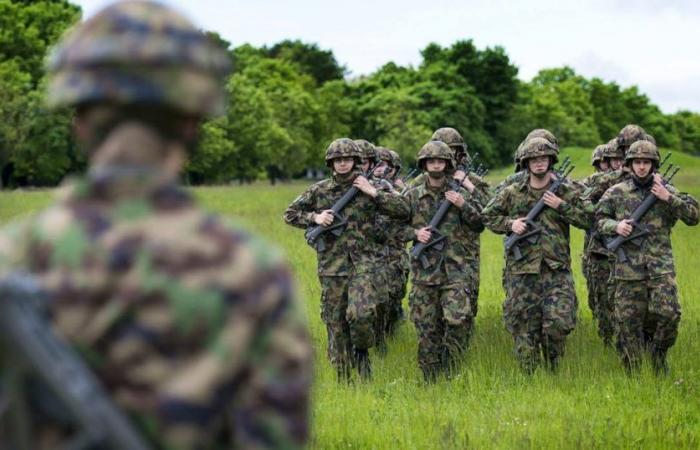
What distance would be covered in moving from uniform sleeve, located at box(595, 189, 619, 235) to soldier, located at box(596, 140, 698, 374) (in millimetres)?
11

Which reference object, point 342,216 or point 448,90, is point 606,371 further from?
point 448,90

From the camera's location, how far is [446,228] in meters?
10.8

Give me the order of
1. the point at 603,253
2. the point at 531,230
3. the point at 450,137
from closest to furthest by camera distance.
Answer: the point at 531,230, the point at 603,253, the point at 450,137

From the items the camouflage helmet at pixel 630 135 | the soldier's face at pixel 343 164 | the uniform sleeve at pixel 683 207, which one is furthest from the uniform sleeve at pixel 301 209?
the camouflage helmet at pixel 630 135

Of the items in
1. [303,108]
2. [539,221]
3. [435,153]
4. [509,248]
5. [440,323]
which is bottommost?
[440,323]

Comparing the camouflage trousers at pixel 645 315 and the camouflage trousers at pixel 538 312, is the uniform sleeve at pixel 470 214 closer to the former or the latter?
the camouflage trousers at pixel 538 312

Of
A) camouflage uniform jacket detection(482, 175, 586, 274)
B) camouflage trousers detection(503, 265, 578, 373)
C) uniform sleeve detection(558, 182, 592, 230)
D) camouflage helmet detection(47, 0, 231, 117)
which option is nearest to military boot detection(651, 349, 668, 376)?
camouflage trousers detection(503, 265, 578, 373)

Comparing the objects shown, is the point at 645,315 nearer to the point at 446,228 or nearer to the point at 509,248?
the point at 509,248

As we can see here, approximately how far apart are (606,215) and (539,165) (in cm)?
83

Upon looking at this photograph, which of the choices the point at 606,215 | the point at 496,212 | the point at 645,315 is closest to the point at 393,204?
the point at 496,212

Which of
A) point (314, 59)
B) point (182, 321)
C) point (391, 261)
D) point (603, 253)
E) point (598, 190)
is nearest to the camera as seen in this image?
point (182, 321)

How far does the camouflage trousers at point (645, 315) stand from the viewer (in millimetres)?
10172

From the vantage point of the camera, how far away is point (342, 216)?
436 inches

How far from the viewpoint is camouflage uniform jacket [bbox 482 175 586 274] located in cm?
1027
